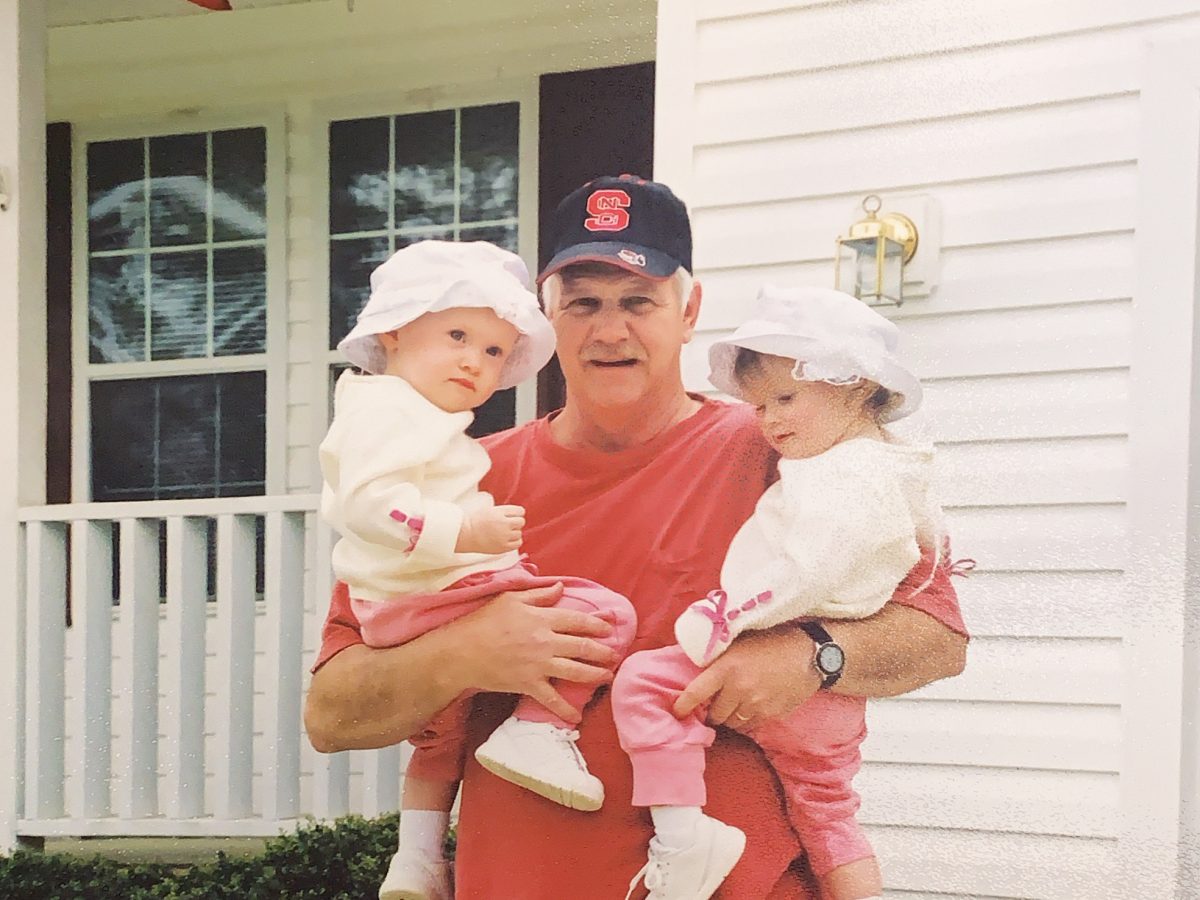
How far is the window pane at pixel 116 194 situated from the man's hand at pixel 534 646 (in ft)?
9.82

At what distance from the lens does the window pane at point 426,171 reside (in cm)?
437

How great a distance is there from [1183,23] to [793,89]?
0.77 metres

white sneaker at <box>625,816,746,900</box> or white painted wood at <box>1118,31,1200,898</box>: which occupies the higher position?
white painted wood at <box>1118,31,1200,898</box>

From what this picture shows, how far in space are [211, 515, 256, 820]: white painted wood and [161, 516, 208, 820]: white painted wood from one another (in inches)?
3.0

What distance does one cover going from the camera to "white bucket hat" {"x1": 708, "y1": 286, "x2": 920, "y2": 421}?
2316 mm

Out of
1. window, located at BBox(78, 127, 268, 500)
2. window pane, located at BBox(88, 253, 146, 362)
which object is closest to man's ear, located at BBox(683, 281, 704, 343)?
window, located at BBox(78, 127, 268, 500)

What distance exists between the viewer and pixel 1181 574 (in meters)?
2.41

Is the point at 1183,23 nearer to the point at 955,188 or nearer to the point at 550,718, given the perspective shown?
the point at 955,188

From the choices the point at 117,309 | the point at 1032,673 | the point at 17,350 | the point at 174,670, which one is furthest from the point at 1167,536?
the point at 117,309

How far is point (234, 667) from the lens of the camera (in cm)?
383

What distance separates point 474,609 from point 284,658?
1566 mm

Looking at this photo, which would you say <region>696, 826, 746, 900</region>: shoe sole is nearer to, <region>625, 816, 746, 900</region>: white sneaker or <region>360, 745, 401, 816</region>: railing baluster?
<region>625, 816, 746, 900</region>: white sneaker

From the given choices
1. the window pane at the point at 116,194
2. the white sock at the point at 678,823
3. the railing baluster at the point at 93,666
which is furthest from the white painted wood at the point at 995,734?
the window pane at the point at 116,194

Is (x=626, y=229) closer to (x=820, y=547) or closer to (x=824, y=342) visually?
(x=824, y=342)
